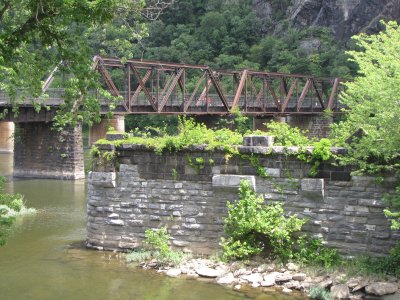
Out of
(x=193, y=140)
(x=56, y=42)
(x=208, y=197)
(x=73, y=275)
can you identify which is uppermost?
(x=56, y=42)

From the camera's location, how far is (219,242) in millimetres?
13188

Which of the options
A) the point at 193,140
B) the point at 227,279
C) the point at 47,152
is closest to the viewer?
the point at 227,279

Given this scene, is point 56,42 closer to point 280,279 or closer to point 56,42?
point 56,42

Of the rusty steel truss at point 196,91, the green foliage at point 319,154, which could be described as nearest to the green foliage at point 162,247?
the green foliage at point 319,154

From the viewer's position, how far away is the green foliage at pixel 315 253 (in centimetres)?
1209

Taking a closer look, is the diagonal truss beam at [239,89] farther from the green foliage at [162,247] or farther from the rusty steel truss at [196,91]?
the green foliage at [162,247]

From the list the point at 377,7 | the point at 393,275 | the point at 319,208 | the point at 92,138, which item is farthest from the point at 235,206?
the point at 377,7

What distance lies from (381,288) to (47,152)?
28.4 m

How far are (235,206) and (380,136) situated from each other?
3.41 metres

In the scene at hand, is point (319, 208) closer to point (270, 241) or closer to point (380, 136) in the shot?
point (270, 241)

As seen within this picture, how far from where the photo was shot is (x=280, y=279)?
39.1 ft

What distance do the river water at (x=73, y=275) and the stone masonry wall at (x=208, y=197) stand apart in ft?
3.13

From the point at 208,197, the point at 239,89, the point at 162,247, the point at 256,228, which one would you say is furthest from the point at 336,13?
the point at 256,228

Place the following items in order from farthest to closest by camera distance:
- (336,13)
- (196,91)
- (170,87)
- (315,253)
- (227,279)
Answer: (336,13) → (196,91) → (170,87) → (315,253) → (227,279)
